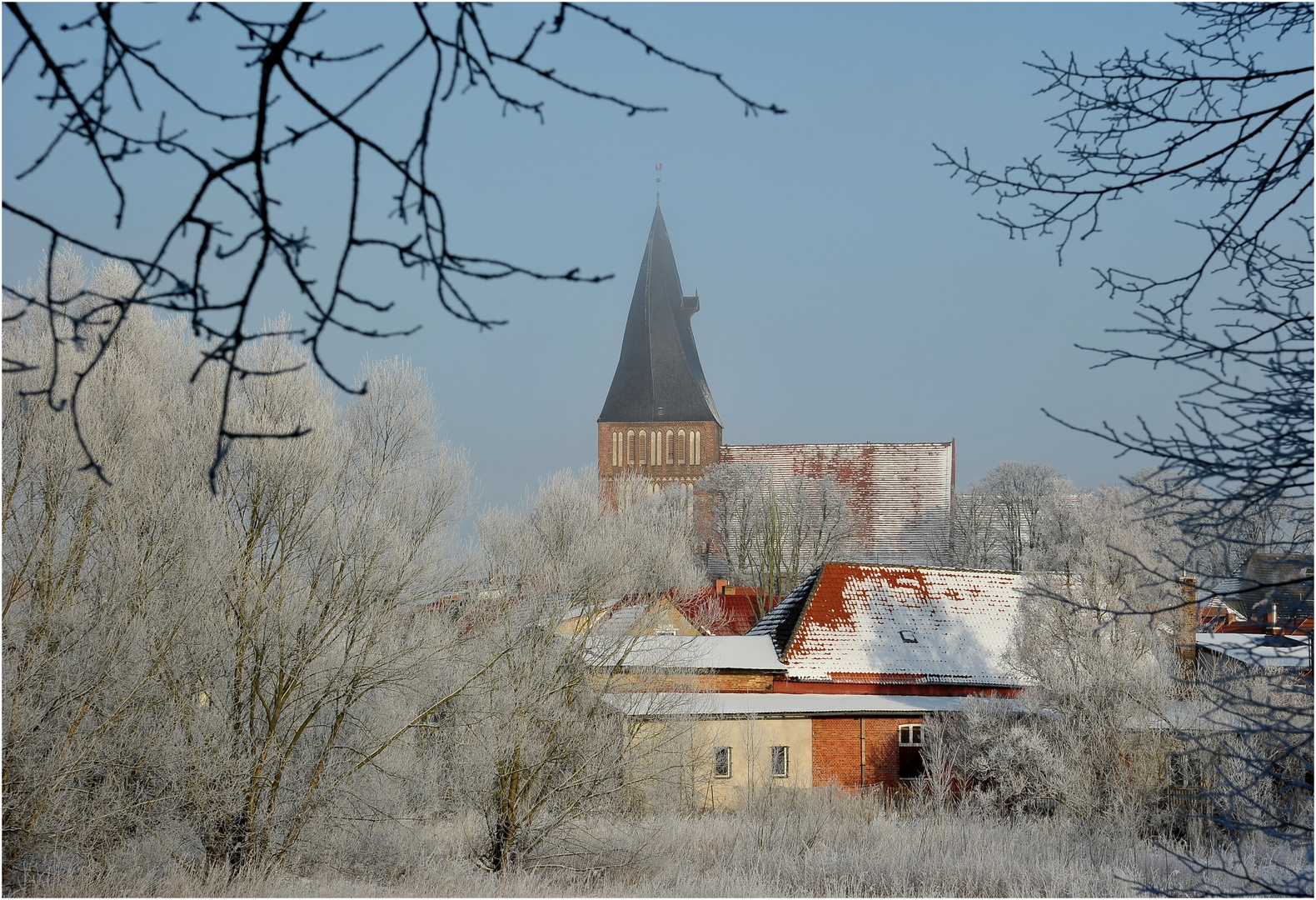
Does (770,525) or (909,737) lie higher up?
(770,525)

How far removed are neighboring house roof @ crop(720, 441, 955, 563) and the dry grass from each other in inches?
1254

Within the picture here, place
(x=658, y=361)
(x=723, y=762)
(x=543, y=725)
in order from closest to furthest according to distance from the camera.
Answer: (x=543, y=725) → (x=723, y=762) → (x=658, y=361)

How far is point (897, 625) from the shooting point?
21938mm

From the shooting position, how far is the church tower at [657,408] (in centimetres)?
5428

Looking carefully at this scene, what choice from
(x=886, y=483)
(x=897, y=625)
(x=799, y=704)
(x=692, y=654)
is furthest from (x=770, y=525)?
(x=692, y=654)

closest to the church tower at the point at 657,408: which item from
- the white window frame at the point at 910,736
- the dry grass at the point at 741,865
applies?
the white window frame at the point at 910,736

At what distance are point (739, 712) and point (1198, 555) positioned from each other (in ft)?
45.5

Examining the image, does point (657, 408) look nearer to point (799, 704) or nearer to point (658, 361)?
point (658, 361)

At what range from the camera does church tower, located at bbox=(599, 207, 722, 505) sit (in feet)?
178

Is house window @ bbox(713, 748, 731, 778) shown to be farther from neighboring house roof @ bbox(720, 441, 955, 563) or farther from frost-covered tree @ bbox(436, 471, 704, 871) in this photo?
neighboring house roof @ bbox(720, 441, 955, 563)

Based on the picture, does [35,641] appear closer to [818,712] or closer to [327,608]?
[327,608]

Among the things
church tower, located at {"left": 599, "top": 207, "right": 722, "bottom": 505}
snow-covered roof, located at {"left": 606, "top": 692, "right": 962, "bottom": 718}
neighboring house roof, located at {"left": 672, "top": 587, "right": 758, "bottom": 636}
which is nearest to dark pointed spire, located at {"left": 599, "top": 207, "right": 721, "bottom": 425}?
church tower, located at {"left": 599, "top": 207, "right": 722, "bottom": 505}

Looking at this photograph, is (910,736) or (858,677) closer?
(910,736)

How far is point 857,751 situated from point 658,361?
128ft
